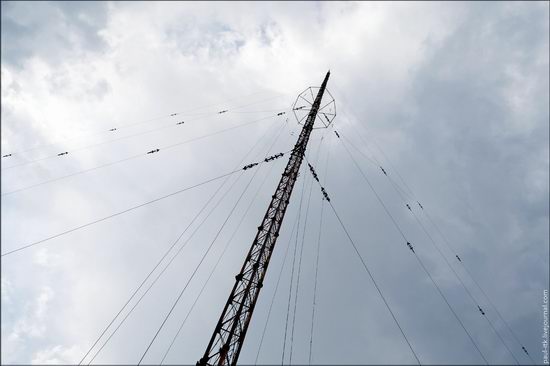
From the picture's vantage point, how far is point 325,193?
3266 centimetres

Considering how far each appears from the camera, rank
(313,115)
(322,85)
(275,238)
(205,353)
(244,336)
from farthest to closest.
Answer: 1. (322,85)
2. (313,115)
3. (275,238)
4. (244,336)
5. (205,353)

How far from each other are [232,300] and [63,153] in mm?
24014

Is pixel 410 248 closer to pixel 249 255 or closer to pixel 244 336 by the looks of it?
pixel 249 255

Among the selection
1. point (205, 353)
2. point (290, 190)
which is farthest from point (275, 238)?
point (205, 353)

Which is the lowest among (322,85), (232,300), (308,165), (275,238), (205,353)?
(205,353)

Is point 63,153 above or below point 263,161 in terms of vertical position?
above

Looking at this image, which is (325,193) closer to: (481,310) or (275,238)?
(275,238)

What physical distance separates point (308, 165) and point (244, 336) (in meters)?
18.8

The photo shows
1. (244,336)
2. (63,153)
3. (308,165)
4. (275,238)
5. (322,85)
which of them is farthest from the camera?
(322,85)

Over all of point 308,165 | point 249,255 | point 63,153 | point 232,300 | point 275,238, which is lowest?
point 232,300

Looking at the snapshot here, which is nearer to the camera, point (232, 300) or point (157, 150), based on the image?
point (232, 300)

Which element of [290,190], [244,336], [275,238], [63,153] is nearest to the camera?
[244,336]

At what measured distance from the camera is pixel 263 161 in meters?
31.6

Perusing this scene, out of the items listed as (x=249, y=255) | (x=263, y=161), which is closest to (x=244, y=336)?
(x=249, y=255)
